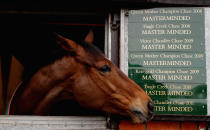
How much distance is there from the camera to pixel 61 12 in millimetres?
3721

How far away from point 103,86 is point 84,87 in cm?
27

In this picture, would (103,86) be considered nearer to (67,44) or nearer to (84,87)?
(84,87)

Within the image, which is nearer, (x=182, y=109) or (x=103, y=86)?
(x=103, y=86)

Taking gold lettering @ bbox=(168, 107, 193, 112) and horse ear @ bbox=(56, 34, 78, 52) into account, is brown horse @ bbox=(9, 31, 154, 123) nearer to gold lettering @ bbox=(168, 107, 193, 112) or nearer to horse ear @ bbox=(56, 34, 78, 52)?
horse ear @ bbox=(56, 34, 78, 52)

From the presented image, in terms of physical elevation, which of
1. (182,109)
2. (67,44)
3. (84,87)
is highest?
(67,44)

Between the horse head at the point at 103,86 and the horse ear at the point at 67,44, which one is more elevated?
the horse ear at the point at 67,44

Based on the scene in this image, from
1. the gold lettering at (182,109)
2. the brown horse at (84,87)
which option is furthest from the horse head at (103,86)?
the gold lettering at (182,109)

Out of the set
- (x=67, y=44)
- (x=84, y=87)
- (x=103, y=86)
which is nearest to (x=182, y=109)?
(x=103, y=86)

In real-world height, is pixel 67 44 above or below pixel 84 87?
above

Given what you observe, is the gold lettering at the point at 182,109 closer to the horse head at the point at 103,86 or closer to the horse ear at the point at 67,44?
the horse head at the point at 103,86

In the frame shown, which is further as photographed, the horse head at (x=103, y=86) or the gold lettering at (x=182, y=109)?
the gold lettering at (x=182, y=109)

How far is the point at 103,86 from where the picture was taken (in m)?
2.97

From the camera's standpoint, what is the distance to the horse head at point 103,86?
9.07 feet

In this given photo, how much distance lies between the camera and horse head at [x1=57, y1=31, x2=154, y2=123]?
9.07 ft
